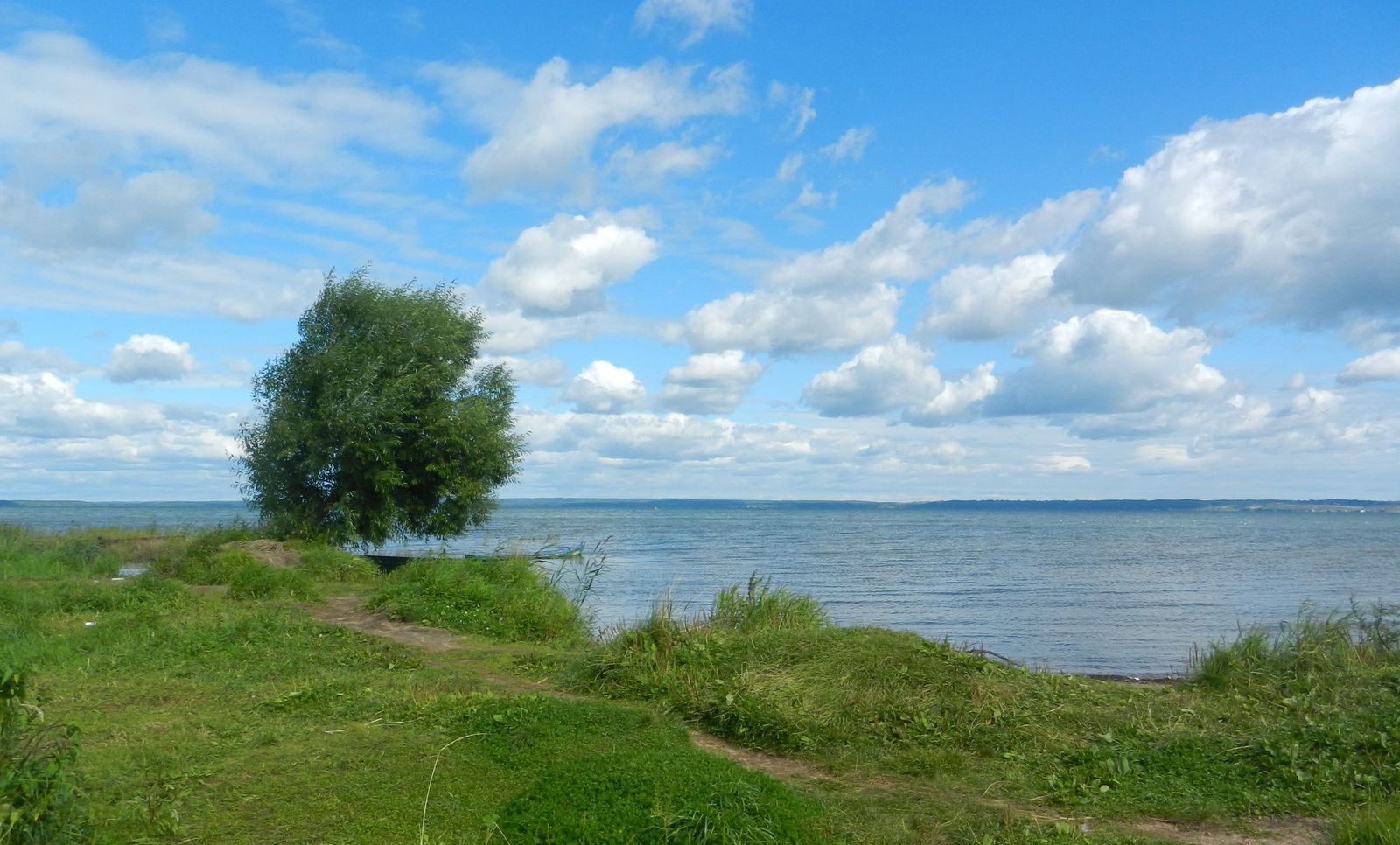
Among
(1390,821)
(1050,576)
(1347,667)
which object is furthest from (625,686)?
(1050,576)

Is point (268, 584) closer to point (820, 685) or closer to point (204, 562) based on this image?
point (204, 562)

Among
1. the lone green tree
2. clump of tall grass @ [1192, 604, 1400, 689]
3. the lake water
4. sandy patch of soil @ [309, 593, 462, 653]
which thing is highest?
the lone green tree

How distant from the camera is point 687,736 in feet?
27.0

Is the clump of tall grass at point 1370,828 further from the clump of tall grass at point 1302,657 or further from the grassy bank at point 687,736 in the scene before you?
the clump of tall grass at point 1302,657

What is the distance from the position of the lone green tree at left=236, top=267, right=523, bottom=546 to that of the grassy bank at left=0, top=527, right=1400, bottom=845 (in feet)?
39.8

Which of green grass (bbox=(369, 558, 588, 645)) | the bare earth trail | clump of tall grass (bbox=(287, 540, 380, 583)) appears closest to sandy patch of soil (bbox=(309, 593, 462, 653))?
the bare earth trail

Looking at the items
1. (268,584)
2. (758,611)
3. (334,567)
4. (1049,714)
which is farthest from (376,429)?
(1049,714)

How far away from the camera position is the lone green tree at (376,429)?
25.3m

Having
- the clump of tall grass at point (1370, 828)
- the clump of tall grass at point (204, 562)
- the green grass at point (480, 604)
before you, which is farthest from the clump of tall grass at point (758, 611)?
the clump of tall grass at point (204, 562)

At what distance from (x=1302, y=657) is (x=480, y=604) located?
10632 mm

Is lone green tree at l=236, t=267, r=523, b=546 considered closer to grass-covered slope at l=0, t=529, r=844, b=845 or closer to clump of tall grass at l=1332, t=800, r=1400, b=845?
grass-covered slope at l=0, t=529, r=844, b=845

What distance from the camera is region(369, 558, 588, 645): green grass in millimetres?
14469

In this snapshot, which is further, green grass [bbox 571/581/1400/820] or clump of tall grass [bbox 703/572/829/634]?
clump of tall grass [bbox 703/572/829/634]

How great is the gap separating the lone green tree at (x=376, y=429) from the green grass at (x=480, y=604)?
334 inches
